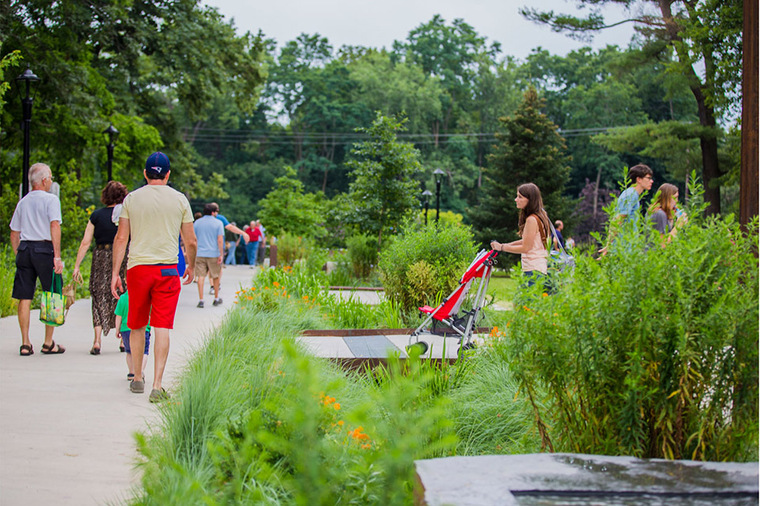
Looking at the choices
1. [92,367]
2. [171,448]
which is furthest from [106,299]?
[171,448]

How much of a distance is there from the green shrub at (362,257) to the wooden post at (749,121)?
12054 mm

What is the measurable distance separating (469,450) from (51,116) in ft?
70.3

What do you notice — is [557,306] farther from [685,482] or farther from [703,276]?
[685,482]

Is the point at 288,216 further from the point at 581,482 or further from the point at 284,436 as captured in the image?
the point at 581,482

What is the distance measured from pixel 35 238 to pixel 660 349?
20.9ft

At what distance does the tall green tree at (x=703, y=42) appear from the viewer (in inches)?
843

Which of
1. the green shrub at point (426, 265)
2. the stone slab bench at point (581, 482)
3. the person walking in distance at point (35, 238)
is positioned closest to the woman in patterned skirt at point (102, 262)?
the person walking in distance at point (35, 238)

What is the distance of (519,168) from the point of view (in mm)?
31828

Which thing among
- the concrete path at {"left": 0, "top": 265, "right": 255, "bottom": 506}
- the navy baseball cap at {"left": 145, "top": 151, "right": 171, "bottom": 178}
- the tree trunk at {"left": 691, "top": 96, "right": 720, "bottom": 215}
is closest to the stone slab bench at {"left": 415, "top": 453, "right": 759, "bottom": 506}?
the concrete path at {"left": 0, "top": 265, "right": 255, "bottom": 506}

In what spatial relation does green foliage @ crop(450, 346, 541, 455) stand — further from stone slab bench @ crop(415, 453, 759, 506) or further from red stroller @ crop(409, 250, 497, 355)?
red stroller @ crop(409, 250, 497, 355)

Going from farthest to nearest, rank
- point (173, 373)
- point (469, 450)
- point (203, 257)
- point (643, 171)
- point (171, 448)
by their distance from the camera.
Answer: point (203, 257), point (643, 171), point (173, 373), point (469, 450), point (171, 448)

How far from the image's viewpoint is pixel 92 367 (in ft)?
22.9

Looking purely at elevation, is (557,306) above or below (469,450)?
above

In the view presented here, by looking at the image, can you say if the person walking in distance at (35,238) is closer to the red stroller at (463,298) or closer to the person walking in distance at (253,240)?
the red stroller at (463,298)
